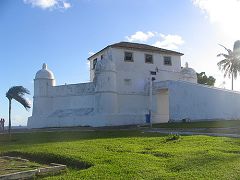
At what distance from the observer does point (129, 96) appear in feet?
125

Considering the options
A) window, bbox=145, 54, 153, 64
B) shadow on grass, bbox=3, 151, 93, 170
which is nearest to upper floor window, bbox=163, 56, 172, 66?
window, bbox=145, 54, 153, 64

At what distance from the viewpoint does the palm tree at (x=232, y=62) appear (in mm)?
49375

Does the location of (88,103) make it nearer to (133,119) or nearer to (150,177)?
(133,119)

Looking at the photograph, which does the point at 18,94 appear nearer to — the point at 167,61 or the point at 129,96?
the point at 129,96

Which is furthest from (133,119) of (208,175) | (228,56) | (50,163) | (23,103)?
(208,175)

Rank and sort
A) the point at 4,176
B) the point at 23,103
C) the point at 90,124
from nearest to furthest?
the point at 4,176 < the point at 23,103 < the point at 90,124

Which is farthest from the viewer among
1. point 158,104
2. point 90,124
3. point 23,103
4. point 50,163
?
point 158,104

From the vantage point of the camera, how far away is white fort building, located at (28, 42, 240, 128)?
114ft

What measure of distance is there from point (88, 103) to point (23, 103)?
13720mm

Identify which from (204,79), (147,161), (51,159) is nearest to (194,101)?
(204,79)

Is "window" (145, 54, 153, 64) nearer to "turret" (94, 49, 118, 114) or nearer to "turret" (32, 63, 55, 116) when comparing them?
A: "turret" (94, 49, 118, 114)

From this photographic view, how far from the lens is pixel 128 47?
3862 cm

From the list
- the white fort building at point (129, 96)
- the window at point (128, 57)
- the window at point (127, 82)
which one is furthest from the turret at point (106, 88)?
→ the window at point (128, 57)

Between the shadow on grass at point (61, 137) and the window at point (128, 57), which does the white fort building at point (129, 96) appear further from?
the shadow on grass at point (61, 137)
